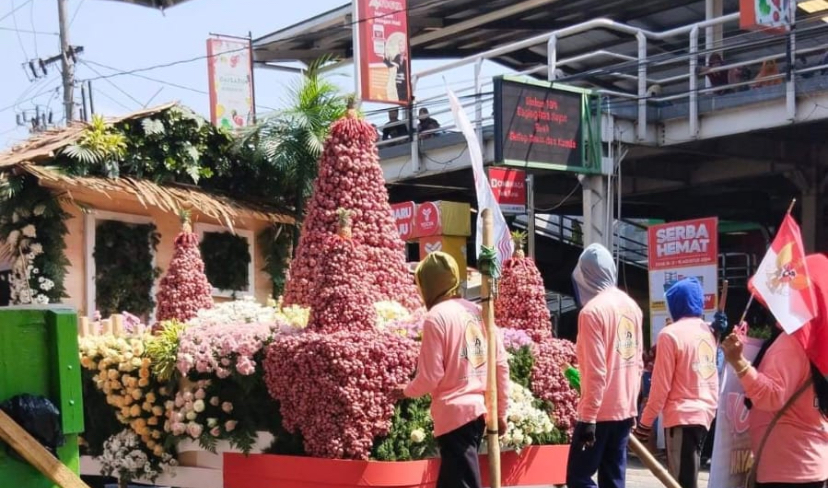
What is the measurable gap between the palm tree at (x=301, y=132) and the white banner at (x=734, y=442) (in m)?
6.26

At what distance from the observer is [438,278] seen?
623 cm

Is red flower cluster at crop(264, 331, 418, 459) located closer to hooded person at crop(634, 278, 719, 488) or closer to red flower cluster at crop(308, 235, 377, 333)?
red flower cluster at crop(308, 235, 377, 333)

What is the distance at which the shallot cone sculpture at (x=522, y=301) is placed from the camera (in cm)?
865

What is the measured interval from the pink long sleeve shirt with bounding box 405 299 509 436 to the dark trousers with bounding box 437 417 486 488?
0.06 meters

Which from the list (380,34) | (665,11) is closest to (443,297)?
(380,34)

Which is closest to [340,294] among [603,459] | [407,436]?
[407,436]

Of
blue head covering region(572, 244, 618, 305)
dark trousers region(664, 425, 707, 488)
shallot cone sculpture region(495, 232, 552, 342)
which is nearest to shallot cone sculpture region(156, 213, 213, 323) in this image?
shallot cone sculpture region(495, 232, 552, 342)

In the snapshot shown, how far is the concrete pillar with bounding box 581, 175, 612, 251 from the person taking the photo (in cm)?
1631

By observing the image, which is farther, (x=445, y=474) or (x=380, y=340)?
(x=380, y=340)

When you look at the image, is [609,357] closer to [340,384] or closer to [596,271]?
[596,271]

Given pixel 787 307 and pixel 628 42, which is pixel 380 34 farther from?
pixel 787 307

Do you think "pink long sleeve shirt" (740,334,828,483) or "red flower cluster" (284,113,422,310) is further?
"red flower cluster" (284,113,422,310)

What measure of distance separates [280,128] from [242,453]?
15.6 feet

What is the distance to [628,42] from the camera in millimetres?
24031
